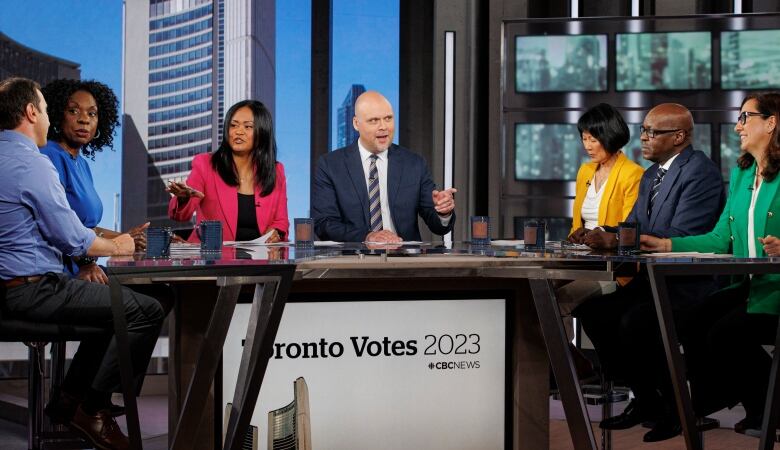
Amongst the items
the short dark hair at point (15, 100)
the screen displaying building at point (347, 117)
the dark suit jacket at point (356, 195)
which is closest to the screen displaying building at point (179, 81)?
the screen displaying building at point (347, 117)

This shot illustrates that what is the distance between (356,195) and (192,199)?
75cm

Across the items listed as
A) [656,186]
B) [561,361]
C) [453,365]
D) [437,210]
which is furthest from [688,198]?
[453,365]

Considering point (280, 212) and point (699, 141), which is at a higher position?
point (699, 141)

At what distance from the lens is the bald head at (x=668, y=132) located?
12.7ft

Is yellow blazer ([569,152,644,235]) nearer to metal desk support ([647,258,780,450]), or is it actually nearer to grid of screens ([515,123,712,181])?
grid of screens ([515,123,712,181])

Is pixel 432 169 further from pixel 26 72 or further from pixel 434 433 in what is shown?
pixel 434 433

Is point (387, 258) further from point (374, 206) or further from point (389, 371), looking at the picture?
point (374, 206)

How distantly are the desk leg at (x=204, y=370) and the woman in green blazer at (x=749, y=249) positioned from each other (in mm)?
1561

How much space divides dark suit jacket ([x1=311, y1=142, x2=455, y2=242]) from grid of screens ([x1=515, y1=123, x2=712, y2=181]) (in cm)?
137

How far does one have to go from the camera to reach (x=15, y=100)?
123 inches

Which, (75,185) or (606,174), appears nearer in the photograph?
(75,185)

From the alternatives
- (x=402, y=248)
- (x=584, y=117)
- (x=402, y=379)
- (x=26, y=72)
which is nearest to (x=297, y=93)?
(x=26, y=72)

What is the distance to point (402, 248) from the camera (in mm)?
3455

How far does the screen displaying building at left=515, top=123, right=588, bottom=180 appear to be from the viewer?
5586 mm
